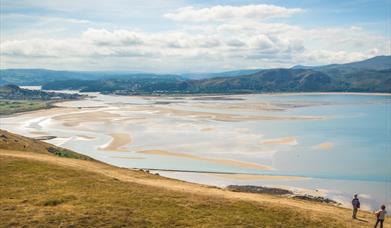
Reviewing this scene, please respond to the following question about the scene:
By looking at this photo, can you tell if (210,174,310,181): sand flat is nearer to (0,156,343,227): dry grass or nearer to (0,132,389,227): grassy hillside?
(0,132,389,227): grassy hillside

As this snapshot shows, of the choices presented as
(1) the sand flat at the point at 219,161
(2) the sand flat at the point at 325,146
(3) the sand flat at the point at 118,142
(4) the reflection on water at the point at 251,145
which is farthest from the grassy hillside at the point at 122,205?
(2) the sand flat at the point at 325,146

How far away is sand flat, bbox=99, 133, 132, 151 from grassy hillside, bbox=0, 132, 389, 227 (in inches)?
2678

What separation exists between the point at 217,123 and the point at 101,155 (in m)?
72.2

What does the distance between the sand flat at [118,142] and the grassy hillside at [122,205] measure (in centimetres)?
6802

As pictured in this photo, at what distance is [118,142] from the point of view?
12838 centimetres

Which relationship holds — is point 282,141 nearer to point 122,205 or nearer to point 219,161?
point 219,161

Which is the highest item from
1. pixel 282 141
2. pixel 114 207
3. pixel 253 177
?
pixel 114 207

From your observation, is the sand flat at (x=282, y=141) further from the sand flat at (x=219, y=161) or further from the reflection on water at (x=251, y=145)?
the sand flat at (x=219, y=161)

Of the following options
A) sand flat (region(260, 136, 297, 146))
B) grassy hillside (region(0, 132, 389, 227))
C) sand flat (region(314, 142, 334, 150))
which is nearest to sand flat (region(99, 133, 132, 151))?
sand flat (region(260, 136, 297, 146))

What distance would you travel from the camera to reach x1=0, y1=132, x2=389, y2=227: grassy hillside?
114 ft

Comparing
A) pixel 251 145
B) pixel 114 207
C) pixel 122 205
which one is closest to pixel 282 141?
pixel 251 145

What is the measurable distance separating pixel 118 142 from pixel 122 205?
301ft

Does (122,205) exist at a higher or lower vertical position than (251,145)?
higher

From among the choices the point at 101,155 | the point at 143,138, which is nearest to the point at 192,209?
the point at 101,155
